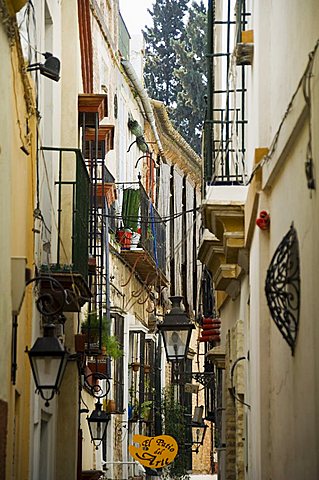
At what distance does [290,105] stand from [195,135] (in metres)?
45.2

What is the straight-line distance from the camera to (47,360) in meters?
11.6

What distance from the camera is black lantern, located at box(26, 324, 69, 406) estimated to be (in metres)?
11.6

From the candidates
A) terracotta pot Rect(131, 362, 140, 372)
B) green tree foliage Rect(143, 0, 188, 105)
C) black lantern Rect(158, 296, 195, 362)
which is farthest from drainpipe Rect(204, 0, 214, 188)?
green tree foliage Rect(143, 0, 188, 105)

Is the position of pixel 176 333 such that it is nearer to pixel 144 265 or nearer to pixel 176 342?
pixel 176 342

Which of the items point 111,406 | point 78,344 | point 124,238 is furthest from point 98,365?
point 124,238

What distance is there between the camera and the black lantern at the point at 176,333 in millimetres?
14891

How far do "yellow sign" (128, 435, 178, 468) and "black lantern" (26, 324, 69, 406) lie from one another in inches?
568

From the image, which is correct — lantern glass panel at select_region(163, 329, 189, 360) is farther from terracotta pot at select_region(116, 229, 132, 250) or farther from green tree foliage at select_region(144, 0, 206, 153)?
green tree foliage at select_region(144, 0, 206, 153)

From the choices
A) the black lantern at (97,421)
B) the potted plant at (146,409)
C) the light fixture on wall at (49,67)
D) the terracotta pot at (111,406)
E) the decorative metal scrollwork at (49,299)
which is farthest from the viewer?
the potted plant at (146,409)

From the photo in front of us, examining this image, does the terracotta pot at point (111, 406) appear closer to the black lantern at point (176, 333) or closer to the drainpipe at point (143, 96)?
the drainpipe at point (143, 96)

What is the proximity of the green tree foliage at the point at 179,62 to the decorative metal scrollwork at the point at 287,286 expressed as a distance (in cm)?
4331

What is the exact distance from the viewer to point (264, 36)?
1192cm

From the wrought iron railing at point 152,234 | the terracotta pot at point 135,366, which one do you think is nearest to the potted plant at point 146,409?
the terracotta pot at point 135,366

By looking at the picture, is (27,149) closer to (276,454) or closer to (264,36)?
(264,36)
